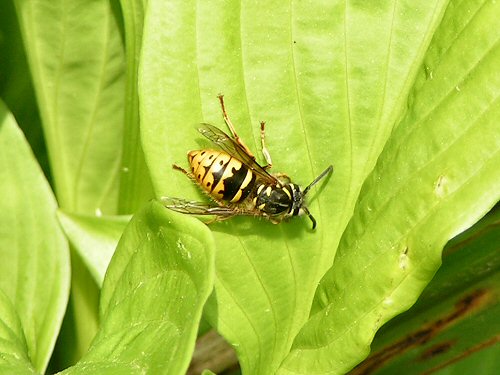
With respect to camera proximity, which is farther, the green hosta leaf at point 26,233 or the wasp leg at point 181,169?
the green hosta leaf at point 26,233

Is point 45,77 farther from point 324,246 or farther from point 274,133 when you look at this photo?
point 324,246

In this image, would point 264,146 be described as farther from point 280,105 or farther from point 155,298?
point 155,298

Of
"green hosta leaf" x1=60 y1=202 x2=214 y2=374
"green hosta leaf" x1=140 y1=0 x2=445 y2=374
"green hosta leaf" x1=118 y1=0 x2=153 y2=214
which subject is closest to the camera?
"green hosta leaf" x1=60 y1=202 x2=214 y2=374

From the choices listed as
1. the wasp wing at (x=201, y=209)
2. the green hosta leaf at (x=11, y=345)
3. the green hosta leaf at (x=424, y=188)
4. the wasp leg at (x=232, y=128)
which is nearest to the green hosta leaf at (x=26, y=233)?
the green hosta leaf at (x=11, y=345)

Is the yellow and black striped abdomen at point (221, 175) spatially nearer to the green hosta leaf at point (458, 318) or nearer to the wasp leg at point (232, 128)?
the wasp leg at point (232, 128)

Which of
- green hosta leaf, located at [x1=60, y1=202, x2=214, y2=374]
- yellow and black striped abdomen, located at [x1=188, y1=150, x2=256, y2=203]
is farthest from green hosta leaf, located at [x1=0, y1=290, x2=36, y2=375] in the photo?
yellow and black striped abdomen, located at [x1=188, y1=150, x2=256, y2=203]

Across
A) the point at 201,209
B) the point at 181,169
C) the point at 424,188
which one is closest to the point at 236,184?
the point at 201,209

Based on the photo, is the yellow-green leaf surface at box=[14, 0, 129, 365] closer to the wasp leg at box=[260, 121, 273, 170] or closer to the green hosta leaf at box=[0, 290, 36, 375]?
the green hosta leaf at box=[0, 290, 36, 375]
